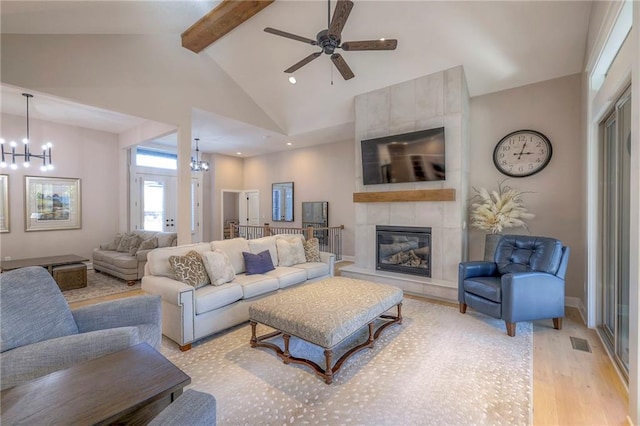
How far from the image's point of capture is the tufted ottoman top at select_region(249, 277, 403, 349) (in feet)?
7.43

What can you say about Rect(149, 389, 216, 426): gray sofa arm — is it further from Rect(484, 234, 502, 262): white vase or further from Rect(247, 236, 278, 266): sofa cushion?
Rect(484, 234, 502, 262): white vase

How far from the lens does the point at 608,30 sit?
238 cm

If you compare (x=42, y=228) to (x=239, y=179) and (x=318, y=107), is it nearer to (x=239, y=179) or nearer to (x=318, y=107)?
(x=239, y=179)

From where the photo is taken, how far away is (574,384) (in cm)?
222

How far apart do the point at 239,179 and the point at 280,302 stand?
7.70 metres

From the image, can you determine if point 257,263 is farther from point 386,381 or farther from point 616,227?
point 616,227

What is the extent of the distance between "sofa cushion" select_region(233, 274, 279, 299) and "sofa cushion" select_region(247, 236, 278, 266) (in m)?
0.51

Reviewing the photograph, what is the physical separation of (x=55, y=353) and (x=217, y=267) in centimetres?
179

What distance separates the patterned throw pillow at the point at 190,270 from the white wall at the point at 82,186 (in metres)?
5.02

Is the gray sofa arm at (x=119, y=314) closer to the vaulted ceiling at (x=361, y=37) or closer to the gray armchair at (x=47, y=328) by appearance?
the gray armchair at (x=47, y=328)

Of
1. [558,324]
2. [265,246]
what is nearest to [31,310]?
[265,246]

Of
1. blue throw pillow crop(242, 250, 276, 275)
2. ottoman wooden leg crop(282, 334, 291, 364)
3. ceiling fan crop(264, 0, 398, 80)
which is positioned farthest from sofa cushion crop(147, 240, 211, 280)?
ceiling fan crop(264, 0, 398, 80)

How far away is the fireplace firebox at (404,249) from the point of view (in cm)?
461

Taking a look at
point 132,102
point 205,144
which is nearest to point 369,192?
point 132,102
